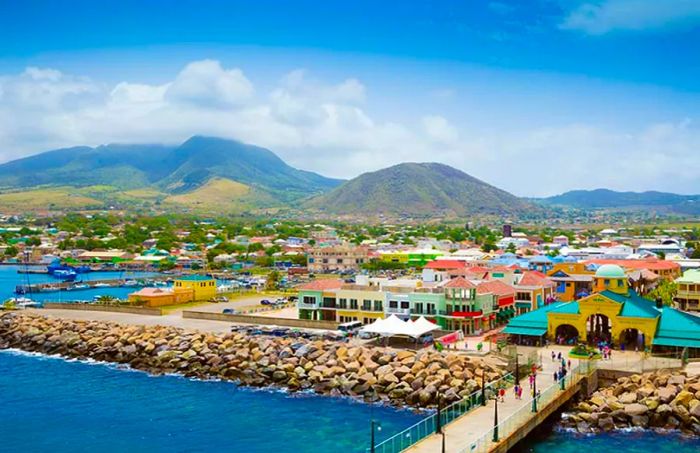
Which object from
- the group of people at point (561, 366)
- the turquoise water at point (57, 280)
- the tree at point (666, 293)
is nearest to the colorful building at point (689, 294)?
the tree at point (666, 293)

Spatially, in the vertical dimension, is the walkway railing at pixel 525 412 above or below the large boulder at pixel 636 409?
above

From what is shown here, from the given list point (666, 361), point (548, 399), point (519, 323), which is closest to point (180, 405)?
point (548, 399)

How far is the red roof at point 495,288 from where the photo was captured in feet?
210

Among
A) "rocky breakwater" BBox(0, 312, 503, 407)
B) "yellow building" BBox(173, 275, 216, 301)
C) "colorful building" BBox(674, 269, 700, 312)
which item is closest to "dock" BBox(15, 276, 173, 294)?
"yellow building" BBox(173, 275, 216, 301)

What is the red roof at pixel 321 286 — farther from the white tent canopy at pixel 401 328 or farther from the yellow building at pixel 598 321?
the yellow building at pixel 598 321

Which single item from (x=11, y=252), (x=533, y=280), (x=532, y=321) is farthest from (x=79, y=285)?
(x=532, y=321)

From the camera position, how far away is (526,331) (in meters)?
55.6

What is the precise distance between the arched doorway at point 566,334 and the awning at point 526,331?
112 cm

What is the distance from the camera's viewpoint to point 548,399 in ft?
132

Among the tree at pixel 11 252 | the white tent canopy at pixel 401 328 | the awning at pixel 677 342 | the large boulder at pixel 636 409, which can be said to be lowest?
the large boulder at pixel 636 409

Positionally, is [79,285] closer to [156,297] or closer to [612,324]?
[156,297]

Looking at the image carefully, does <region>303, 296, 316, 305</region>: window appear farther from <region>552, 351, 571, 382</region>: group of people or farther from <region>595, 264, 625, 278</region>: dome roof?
<region>595, 264, 625, 278</region>: dome roof

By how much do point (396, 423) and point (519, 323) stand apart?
19.7 metres

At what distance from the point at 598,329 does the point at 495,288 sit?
12564 millimetres
